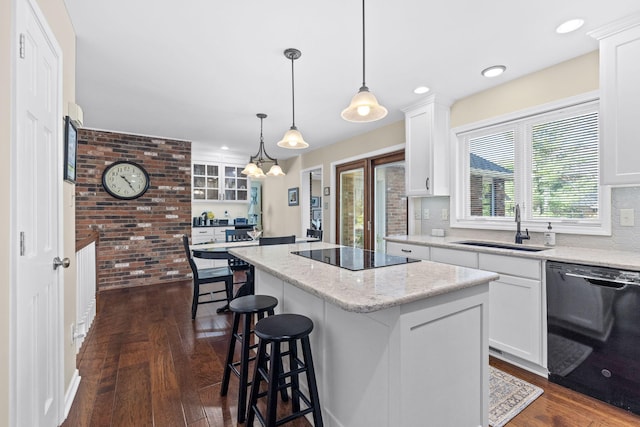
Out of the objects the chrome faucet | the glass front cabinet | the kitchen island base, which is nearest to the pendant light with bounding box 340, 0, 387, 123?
the kitchen island base

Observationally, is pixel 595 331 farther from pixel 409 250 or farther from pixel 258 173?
pixel 258 173

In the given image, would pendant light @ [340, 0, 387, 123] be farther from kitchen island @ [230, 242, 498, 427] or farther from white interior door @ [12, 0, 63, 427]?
white interior door @ [12, 0, 63, 427]

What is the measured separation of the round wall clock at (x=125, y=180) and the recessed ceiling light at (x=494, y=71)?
479cm

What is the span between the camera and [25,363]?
124cm

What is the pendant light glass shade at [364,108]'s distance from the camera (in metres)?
1.80

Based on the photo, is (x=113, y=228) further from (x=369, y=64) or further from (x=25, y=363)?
(x=369, y=64)

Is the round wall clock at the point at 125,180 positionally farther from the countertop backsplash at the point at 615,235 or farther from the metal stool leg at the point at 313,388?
the countertop backsplash at the point at 615,235

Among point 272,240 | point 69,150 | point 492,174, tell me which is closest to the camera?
point 69,150

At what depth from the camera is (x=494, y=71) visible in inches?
106

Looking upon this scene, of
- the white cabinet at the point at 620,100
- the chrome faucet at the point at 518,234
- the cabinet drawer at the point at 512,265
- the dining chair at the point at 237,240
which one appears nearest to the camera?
the white cabinet at the point at 620,100

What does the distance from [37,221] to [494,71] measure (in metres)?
3.35

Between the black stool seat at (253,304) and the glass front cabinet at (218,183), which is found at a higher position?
the glass front cabinet at (218,183)

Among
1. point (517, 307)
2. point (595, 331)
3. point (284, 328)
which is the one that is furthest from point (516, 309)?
point (284, 328)

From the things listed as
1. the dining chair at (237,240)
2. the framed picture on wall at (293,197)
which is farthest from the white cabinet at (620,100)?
the framed picture on wall at (293,197)
